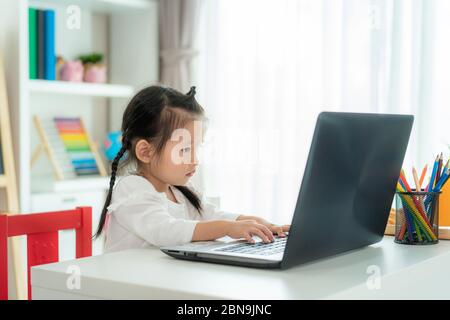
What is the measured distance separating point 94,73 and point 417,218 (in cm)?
227

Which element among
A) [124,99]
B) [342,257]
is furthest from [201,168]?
[342,257]

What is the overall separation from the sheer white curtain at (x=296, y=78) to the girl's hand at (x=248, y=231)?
5.20 feet

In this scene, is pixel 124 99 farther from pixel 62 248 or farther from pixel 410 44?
pixel 410 44

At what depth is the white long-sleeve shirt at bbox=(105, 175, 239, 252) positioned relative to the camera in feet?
4.06

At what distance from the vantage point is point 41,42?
2.89m

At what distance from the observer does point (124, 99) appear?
3416 mm

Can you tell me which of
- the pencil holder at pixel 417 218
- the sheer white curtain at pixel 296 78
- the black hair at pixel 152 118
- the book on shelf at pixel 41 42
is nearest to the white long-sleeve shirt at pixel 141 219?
the black hair at pixel 152 118

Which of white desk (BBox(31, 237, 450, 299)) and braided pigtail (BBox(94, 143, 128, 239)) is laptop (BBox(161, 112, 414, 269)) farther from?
braided pigtail (BBox(94, 143, 128, 239))

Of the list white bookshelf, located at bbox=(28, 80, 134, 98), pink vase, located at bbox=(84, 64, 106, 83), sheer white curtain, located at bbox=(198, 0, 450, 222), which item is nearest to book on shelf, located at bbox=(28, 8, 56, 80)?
white bookshelf, located at bbox=(28, 80, 134, 98)

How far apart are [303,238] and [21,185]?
2029mm

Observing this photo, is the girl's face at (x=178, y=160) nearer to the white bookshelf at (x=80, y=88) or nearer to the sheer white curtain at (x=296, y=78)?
the sheer white curtain at (x=296, y=78)

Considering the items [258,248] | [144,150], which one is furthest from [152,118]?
[258,248]

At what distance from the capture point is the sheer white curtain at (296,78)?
2.61 m

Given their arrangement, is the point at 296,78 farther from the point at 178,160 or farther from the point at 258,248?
the point at 258,248
